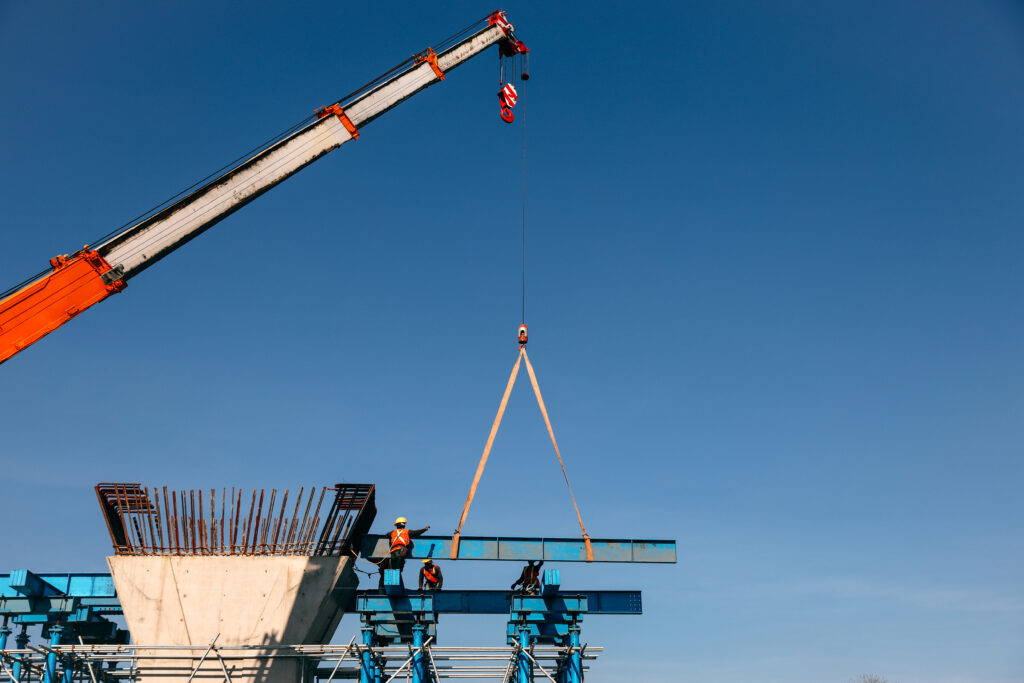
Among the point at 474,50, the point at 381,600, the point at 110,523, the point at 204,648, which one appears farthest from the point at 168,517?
the point at 474,50

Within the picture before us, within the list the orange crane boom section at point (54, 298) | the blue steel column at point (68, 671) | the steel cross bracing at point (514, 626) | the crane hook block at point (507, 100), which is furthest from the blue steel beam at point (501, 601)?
the crane hook block at point (507, 100)

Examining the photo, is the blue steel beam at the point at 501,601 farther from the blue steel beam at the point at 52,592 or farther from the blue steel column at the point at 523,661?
the blue steel beam at the point at 52,592

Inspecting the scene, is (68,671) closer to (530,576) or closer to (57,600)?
(57,600)

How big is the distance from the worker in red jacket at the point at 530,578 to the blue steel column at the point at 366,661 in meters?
4.43

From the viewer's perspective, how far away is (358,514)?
28.7m

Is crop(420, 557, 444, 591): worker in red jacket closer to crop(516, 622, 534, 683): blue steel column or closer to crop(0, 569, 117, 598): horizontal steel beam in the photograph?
crop(516, 622, 534, 683): blue steel column

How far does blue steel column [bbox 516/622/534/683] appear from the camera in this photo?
26.2 m

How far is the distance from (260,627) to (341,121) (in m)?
15.1

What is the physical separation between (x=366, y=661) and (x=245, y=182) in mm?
13451

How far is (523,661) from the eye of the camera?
86.4ft

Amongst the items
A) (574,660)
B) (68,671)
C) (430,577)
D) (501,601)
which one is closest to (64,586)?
(68,671)

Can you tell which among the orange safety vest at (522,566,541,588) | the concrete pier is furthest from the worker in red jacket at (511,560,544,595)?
the concrete pier

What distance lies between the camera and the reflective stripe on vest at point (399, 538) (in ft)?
88.0

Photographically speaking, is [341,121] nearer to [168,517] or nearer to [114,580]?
[168,517]
